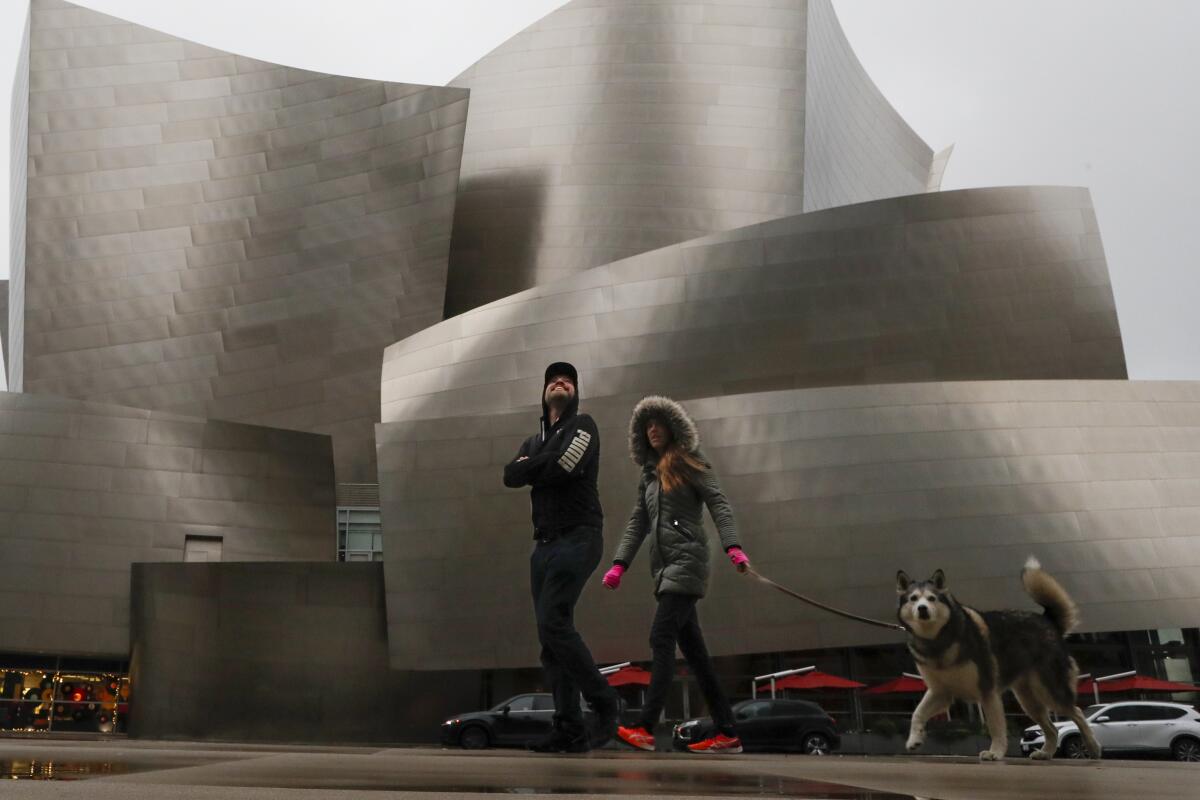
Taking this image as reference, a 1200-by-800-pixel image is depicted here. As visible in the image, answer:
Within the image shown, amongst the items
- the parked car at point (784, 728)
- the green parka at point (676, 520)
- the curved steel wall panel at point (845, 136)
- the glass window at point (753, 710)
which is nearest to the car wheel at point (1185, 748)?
the parked car at point (784, 728)

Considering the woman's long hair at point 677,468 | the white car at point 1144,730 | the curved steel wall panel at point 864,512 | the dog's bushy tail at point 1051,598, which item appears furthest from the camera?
the curved steel wall panel at point 864,512

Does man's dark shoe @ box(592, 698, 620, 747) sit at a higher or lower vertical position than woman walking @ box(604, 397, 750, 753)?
lower

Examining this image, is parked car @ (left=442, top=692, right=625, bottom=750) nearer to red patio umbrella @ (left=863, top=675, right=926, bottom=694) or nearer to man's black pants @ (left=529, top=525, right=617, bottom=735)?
red patio umbrella @ (left=863, top=675, right=926, bottom=694)

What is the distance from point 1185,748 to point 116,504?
19.2 metres

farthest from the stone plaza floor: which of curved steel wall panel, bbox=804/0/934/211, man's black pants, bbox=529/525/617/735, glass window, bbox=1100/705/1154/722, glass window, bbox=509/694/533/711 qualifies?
curved steel wall panel, bbox=804/0/934/211

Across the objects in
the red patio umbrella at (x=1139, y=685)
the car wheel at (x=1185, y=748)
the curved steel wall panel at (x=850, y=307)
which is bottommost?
the car wheel at (x=1185, y=748)

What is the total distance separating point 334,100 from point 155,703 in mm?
15213

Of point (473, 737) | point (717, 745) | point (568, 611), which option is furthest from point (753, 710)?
point (568, 611)

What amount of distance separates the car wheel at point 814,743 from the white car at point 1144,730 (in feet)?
9.92

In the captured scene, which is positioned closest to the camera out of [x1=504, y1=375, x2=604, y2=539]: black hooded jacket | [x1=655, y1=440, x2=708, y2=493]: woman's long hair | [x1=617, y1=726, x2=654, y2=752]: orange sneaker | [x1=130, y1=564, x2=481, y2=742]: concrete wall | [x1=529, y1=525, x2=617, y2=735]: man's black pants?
[x1=529, y1=525, x2=617, y2=735]: man's black pants

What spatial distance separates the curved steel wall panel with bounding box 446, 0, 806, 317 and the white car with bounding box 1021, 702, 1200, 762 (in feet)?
53.1

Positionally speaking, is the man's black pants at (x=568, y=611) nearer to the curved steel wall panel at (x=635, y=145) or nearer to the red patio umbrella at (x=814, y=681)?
the red patio umbrella at (x=814, y=681)

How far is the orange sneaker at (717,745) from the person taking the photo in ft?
22.6

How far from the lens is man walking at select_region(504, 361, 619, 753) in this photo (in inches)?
235
